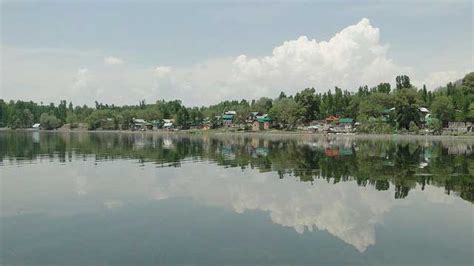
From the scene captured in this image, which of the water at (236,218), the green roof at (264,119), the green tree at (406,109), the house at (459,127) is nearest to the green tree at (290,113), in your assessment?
the green roof at (264,119)

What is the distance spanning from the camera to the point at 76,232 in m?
20.1

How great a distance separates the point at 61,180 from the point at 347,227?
25.7m

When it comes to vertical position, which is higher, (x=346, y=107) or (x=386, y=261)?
(x=346, y=107)

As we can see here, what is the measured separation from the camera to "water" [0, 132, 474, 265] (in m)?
17.0

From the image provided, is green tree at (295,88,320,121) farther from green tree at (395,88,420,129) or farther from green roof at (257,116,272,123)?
green tree at (395,88,420,129)

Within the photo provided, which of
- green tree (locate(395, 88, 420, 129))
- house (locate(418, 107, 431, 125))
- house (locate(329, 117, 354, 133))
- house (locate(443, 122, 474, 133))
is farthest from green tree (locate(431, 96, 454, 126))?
house (locate(329, 117, 354, 133))

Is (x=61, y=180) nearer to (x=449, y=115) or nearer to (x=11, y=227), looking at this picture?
(x=11, y=227)

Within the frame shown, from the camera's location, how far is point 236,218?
23.4 metres

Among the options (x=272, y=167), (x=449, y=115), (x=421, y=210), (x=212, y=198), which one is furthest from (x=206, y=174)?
(x=449, y=115)

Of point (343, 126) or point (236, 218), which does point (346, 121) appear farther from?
point (236, 218)

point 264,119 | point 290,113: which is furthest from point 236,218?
point 264,119

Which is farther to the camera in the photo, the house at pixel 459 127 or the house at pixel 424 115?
the house at pixel 424 115

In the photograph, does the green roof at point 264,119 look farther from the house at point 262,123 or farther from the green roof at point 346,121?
the green roof at point 346,121

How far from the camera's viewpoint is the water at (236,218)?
55.8 ft
